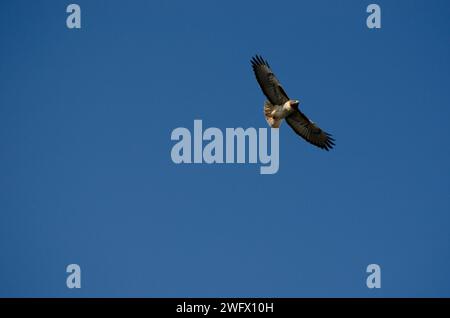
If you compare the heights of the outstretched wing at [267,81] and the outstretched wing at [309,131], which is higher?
the outstretched wing at [267,81]

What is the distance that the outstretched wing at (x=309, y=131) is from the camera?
18.2 m

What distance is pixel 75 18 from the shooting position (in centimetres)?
1923

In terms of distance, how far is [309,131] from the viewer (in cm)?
1859

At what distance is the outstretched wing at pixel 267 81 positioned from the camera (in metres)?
17.9

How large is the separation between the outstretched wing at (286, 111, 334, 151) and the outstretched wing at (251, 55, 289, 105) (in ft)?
1.46

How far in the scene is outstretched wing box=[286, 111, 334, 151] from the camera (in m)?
18.2

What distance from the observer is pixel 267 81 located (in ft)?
59.0

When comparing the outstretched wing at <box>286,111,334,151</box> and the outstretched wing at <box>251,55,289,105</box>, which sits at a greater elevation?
the outstretched wing at <box>251,55,289,105</box>

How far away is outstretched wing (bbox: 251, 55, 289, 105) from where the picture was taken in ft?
58.9

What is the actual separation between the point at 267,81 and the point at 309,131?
1418 mm

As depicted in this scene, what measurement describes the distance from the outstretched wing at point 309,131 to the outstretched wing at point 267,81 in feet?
1.46
